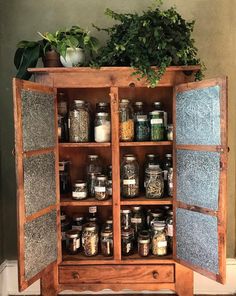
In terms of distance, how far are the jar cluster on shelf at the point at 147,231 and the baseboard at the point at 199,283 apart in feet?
1.56

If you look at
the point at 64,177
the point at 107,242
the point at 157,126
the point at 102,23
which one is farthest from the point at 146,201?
the point at 102,23

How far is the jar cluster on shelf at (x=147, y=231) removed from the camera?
2193 mm

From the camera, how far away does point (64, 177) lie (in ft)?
7.79

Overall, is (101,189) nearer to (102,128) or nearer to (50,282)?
(102,128)

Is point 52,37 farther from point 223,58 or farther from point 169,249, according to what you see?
point 169,249

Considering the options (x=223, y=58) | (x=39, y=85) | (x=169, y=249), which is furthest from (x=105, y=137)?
(x=223, y=58)

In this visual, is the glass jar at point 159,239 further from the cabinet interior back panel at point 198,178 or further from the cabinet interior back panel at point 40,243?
the cabinet interior back panel at point 40,243

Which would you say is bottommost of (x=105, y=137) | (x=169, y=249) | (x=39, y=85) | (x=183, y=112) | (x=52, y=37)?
(x=169, y=249)

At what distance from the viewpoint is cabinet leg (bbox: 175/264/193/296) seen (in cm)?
216

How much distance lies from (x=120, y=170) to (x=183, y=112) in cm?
54

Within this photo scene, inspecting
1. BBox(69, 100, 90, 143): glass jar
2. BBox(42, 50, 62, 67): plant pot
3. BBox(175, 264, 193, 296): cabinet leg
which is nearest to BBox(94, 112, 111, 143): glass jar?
BBox(69, 100, 90, 143): glass jar

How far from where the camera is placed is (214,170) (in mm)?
1864

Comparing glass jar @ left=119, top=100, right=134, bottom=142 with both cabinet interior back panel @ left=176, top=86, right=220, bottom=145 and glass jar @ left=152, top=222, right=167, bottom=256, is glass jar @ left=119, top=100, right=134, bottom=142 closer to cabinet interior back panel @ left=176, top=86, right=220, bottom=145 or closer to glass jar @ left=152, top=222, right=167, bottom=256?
cabinet interior back panel @ left=176, top=86, right=220, bottom=145

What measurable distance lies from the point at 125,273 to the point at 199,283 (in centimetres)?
65
